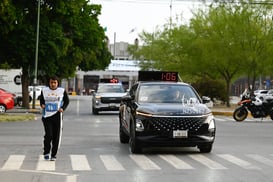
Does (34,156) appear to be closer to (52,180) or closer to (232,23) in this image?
(52,180)

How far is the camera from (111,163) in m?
12.4

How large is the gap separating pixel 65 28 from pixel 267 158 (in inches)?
1110

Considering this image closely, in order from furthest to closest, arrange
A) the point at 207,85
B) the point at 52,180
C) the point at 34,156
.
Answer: the point at 207,85 < the point at 34,156 < the point at 52,180

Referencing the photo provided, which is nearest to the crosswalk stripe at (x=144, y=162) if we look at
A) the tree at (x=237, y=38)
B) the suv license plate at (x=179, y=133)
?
the suv license plate at (x=179, y=133)

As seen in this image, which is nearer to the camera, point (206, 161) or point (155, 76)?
point (206, 161)

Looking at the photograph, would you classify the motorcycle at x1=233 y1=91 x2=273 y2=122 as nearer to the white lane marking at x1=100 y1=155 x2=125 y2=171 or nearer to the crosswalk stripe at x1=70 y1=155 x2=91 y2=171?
the white lane marking at x1=100 y1=155 x2=125 y2=171

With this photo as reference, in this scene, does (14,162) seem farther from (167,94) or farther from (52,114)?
(167,94)

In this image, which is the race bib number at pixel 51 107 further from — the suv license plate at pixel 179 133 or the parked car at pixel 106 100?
the parked car at pixel 106 100

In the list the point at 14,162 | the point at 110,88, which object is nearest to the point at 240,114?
the point at 110,88

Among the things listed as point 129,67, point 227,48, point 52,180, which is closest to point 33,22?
point 227,48

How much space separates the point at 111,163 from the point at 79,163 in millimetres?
649

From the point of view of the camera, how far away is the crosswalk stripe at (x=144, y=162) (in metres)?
11.8

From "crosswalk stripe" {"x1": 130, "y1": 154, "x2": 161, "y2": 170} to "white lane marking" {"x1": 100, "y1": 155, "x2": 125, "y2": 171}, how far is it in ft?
1.35

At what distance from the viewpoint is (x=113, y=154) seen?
1403 centimetres
